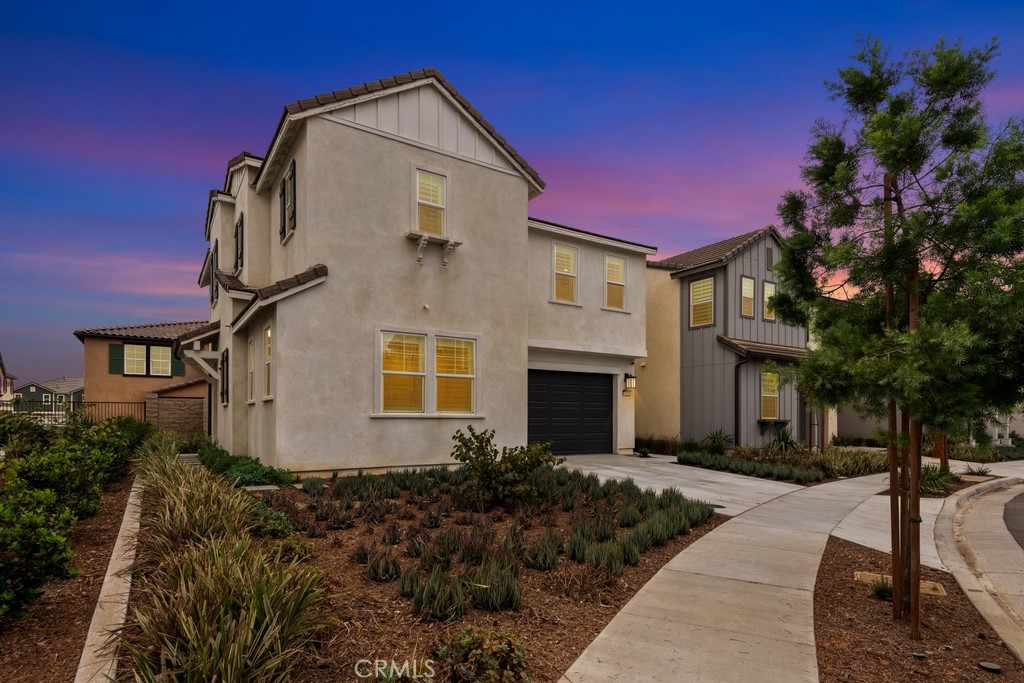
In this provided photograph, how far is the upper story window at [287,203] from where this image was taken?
12.0m

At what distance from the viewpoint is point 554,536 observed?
6.61m

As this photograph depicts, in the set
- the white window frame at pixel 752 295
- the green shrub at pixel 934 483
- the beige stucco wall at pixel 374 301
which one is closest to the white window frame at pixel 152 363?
the beige stucco wall at pixel 374 301

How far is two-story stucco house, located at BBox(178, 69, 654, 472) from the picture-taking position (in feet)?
36.4

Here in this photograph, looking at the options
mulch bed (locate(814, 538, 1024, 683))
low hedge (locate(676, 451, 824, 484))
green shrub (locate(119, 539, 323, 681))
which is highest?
Result: green shrub (locate(119, 539, 323, 681))

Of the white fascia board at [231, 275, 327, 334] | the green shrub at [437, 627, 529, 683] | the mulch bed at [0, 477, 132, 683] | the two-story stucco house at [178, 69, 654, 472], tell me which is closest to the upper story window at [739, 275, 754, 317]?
the two-story stucco house at [178, 69, 654, 472]

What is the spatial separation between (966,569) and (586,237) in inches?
462

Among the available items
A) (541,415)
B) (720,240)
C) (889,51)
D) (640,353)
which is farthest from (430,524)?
(720,240)

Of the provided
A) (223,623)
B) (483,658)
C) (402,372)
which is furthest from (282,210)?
(483,658)

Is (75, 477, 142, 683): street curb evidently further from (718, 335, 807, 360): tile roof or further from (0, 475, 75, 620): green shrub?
(718, 335, 807, 360): tile roof

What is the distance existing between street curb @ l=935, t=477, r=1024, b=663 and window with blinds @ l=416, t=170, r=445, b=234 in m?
10.5

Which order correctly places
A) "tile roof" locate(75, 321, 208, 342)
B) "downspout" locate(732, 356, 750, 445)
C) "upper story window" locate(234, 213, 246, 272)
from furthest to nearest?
"tile roof" locate(75, 321, 208, 342) < "downspout" locate(732, 356, 750, 445) < "upper story window" locate(234, 213, 246, 272)

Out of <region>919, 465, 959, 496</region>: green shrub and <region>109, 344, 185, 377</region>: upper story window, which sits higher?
<region>109, 344, 185, 377</region>: upper story window

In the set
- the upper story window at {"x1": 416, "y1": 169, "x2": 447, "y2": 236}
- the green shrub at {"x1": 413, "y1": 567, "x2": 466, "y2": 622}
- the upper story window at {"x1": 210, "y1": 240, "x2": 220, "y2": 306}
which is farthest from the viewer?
the upper story window at {"x1": 210, "y1": 240, "x2": 220, "y2": 306}

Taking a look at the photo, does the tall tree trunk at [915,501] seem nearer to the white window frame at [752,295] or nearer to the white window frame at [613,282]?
the white window frame at [613,282]
